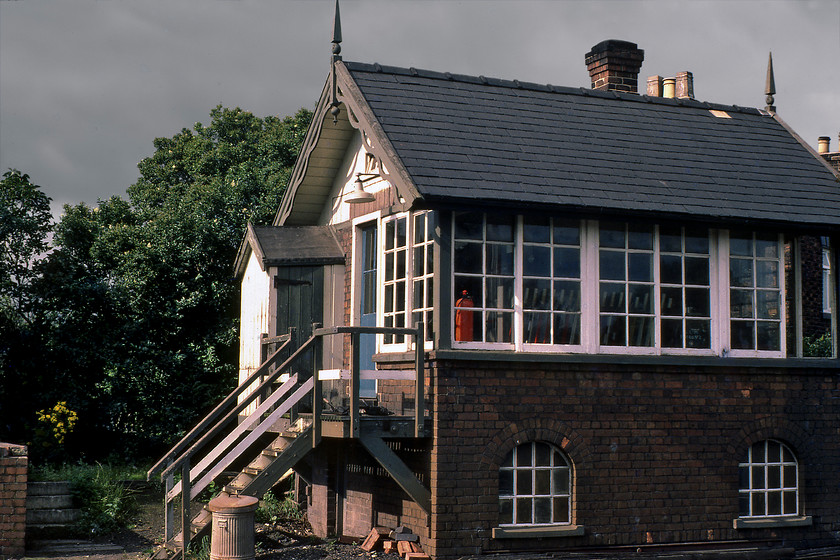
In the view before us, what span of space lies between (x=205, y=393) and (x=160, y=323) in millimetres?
1643

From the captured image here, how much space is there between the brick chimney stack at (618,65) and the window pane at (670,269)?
15.8ft

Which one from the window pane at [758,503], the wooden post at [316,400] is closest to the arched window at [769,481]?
the window pane at [758,503]

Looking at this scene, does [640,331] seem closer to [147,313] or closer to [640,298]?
[640,298]

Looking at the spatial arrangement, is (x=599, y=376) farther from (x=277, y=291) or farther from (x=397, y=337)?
(x=277, y=291)

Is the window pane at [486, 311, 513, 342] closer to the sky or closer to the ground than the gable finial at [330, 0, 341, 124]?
closer to the ground

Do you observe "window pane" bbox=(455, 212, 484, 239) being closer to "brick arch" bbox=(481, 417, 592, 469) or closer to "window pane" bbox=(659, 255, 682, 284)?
"brick arch" bbox=(481, 417, 592, 469)

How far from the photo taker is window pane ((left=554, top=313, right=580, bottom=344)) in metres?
11.9

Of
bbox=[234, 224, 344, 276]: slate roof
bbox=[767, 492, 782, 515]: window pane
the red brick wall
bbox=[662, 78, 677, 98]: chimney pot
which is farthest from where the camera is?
bbox=[662, 78, 677, 98]: chimney pot

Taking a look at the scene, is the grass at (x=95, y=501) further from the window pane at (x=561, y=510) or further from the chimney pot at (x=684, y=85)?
the chimney pot at (x=684, y=85)

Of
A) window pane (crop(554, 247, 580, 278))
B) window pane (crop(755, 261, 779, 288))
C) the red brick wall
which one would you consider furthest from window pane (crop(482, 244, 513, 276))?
window pane (crop(755, 261, 779, 288))

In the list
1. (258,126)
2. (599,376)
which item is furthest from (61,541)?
(258,126)

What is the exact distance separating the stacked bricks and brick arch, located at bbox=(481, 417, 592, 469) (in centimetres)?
552

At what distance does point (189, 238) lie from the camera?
67.0ft

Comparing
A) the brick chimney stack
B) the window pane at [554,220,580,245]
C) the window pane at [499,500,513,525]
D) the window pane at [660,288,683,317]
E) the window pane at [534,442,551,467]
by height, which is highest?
the brick chimney stack
